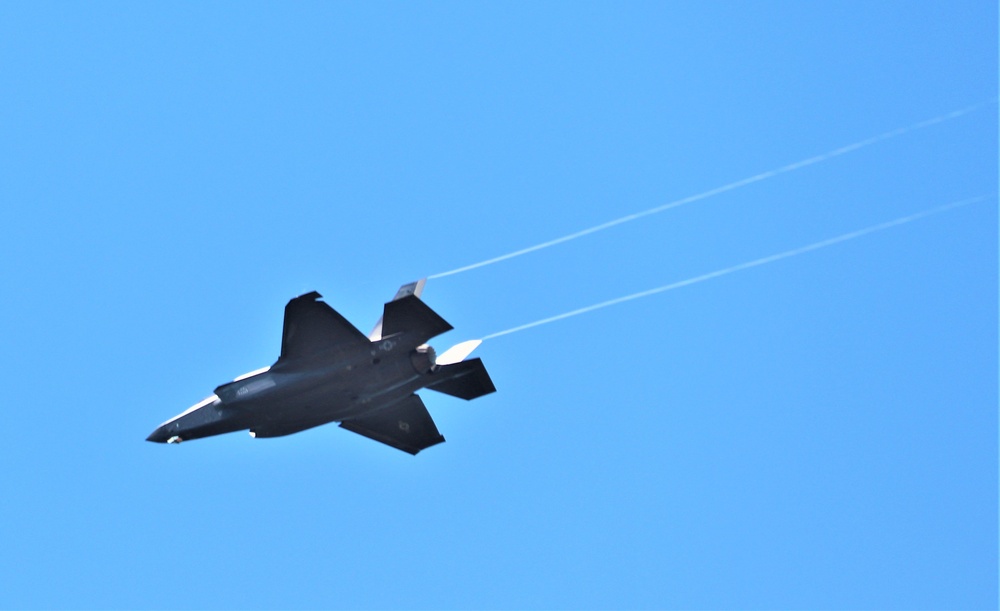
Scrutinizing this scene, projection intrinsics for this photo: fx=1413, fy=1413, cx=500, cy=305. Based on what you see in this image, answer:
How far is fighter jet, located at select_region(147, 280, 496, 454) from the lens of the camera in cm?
3822

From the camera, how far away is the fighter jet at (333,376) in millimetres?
38219

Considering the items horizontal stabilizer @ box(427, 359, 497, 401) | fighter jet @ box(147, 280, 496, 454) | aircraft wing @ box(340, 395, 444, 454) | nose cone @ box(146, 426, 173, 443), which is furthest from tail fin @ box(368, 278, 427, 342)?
nose cone @ box(146, 426, 173, 443)

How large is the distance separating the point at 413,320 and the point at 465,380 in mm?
3171

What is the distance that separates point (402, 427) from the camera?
43531 mm

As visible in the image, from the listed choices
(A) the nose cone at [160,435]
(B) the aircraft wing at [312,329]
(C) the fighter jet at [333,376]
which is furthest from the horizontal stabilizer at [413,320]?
(A) the nose cone at [160,435]

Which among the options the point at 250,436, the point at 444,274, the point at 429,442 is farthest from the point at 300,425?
the point at 444,274

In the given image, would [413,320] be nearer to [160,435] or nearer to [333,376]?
[333,376]

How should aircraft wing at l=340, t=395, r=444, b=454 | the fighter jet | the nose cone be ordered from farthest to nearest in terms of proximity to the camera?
aircraft wing at l=340, t=395, r=444, b=454, the nose cone, the fighter jet

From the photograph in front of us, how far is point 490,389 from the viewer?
40906mm

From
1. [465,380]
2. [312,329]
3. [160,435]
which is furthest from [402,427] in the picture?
[160,435]

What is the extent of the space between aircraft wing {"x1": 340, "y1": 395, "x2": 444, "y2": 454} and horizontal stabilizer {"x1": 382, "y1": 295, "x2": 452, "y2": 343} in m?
4.93

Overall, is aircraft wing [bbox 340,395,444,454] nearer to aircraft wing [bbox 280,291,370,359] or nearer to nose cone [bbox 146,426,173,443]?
aircraft wing [bbox 280,291,370,359]

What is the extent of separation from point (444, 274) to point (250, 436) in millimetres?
9308

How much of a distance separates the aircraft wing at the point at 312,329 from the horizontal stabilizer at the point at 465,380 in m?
2.82
